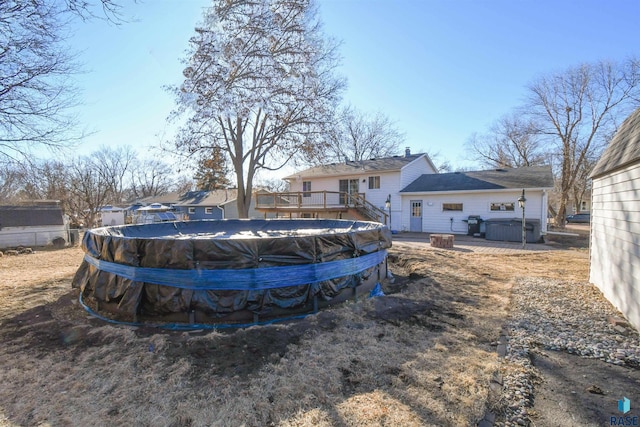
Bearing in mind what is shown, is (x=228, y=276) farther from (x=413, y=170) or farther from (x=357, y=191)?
(x=413, y=170)

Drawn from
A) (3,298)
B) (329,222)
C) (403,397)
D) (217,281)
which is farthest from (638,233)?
(3,298)

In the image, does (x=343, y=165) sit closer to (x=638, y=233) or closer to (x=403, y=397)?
(x=638, y=233)

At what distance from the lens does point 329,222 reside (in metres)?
9.31

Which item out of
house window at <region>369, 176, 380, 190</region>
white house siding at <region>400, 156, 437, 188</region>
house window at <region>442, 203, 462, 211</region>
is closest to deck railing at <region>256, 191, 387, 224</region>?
house window at <region>369, 176, 380, 190</region>

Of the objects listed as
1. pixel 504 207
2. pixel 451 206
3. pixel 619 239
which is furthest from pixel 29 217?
pixel 504 207

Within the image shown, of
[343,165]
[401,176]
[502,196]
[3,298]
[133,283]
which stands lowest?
[3,298]

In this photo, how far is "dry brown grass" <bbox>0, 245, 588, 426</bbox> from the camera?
2.06m

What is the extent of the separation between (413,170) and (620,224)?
46.6ft

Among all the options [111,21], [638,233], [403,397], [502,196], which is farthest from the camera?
[502,196]

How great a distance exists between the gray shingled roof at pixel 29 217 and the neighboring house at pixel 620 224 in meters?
19.0

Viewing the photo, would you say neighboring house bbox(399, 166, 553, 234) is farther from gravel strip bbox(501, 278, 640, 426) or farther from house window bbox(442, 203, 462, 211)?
gravel strip bbox(501, 278, 640, 426)

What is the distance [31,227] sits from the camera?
12.9m

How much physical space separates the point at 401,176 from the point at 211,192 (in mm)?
21554

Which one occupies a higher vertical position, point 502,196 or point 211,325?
point 502,196
